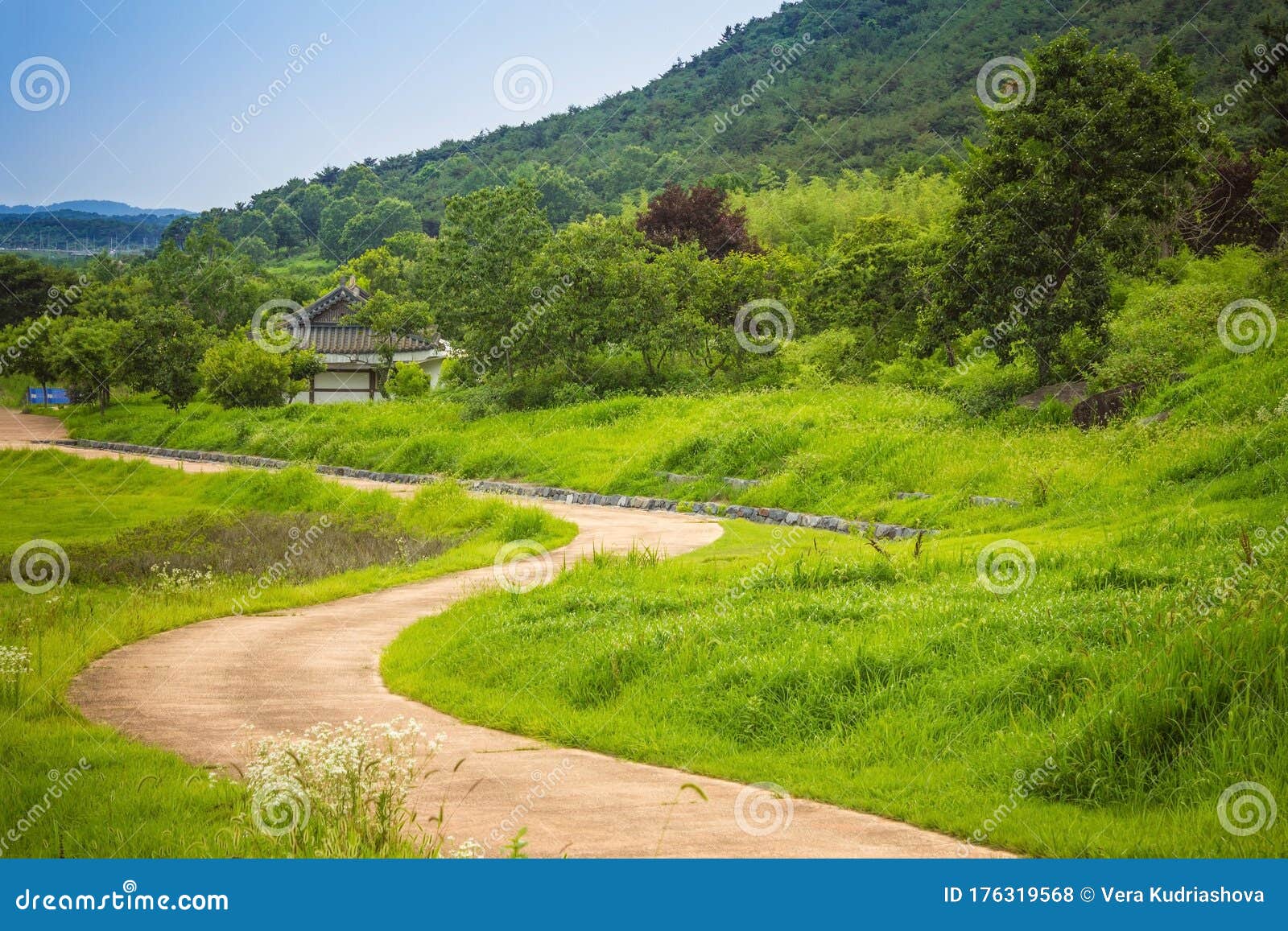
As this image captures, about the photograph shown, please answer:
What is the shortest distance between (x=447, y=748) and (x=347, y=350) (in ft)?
163

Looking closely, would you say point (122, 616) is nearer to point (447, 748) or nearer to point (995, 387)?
point (447, 748)

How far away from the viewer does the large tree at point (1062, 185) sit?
21.9 metres

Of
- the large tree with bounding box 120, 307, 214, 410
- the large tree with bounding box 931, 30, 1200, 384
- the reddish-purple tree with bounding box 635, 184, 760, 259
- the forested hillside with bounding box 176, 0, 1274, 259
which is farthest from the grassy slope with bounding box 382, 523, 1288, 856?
the forested hillside with bounding box 176, 0, 1274, 259

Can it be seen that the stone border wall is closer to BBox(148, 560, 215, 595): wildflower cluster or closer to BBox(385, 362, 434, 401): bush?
BBox(148, 560, 215, 595): wildflower cluster

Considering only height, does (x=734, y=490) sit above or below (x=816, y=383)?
below

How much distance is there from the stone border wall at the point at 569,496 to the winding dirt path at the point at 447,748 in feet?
19.5

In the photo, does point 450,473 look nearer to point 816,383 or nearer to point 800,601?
point 816,383

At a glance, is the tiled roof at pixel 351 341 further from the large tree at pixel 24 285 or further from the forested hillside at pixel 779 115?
the forested hillside at pixel 779 115

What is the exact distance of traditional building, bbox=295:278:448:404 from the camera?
53500mm

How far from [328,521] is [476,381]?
2006 centimetres

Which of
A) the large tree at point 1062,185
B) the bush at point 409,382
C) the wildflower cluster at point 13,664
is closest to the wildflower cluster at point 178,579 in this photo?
the wildflower cluster at point 13,664

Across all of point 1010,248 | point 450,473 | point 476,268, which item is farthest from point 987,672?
point 476,268

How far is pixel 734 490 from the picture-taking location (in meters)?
24.2

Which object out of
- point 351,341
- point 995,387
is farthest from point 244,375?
point 995,387
